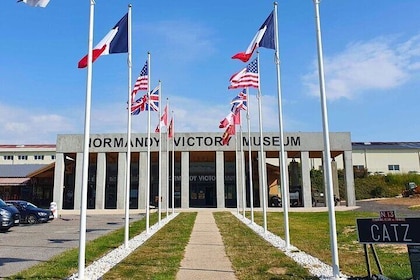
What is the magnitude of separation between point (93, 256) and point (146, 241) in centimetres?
351

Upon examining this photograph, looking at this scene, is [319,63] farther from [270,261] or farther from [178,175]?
[178,175]

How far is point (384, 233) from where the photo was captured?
7.47 m

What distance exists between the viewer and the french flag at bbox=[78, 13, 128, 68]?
10125 millimetres

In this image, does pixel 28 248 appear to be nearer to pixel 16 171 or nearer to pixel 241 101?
pixel 241 101

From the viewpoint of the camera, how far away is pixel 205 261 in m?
10.4

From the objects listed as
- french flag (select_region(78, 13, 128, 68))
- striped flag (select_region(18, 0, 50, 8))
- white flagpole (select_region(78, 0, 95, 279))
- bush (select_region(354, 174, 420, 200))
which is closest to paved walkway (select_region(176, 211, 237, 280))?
white flagpole (select_region(78, 0, 95, 279))

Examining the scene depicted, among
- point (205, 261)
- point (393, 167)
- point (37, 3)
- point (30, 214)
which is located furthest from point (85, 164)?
point (393, 167)

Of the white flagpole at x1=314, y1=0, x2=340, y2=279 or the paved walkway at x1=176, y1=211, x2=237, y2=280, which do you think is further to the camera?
the paved walkway at x1=176, y1=211, x2=237, y2=280

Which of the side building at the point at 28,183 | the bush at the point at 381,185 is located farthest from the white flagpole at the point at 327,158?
the bush at the point at 381,185

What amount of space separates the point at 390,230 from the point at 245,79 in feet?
29.3

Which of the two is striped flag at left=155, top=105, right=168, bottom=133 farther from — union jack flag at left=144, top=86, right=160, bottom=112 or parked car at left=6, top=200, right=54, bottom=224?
parked car at left=6, top=200, right=54, bottom=224

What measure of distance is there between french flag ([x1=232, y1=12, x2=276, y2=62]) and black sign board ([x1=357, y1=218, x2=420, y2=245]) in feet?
21.8

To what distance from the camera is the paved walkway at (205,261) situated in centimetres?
860

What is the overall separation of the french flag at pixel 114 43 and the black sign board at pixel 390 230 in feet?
23.9
